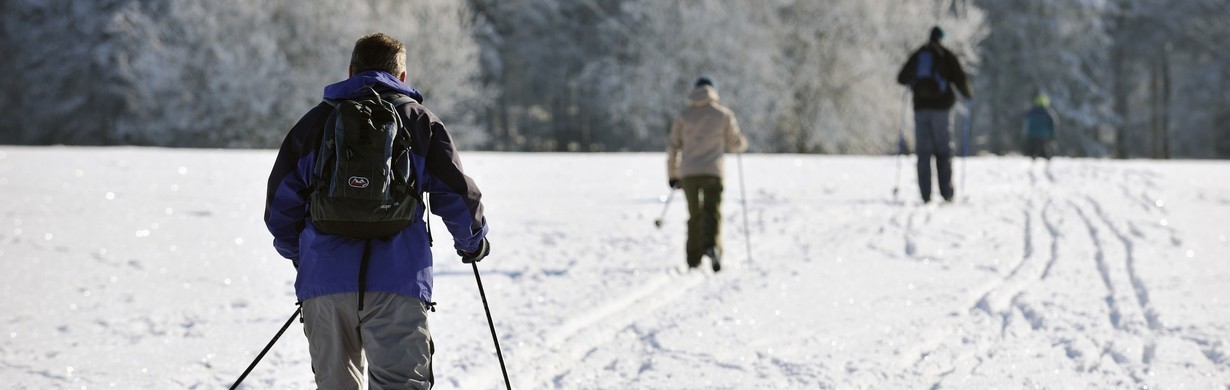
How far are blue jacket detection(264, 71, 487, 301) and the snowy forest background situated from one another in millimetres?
30451

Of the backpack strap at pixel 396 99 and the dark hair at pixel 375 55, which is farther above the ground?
the dark hair at pixel 375 55

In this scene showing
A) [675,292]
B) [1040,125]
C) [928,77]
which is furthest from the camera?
[1040,125]

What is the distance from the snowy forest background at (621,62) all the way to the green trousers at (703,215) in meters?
25.4

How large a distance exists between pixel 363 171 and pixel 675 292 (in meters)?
4.55

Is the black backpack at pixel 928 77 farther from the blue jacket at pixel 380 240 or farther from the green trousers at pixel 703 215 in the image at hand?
the blue jacket at pixel 380 240

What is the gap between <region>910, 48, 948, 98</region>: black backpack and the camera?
1176 centimetres

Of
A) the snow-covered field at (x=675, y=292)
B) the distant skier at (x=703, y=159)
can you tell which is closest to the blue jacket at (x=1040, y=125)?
the snow-covered field at (x=675, y=292)

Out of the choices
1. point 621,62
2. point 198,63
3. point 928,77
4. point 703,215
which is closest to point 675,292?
point 703,215

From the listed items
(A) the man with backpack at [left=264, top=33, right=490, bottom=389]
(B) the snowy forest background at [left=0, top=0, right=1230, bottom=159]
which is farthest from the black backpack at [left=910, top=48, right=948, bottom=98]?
(B) the snowy forest background at [left=0, top=0, right=1230, bottom=159]

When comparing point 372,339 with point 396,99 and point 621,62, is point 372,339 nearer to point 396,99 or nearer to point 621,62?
point 396,99

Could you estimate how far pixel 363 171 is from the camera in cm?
324

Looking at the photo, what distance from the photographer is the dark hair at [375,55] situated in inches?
134

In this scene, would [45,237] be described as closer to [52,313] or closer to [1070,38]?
[52,313]

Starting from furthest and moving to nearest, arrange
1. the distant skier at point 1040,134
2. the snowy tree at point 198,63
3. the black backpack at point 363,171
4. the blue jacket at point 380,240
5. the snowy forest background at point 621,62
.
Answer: the snowy forest background at point 621,62 → the snowy tree at point 198,63 → the distant skier at point 1040,134 → the blue jacket at point 380,240 → the black backpack at point 363,171
